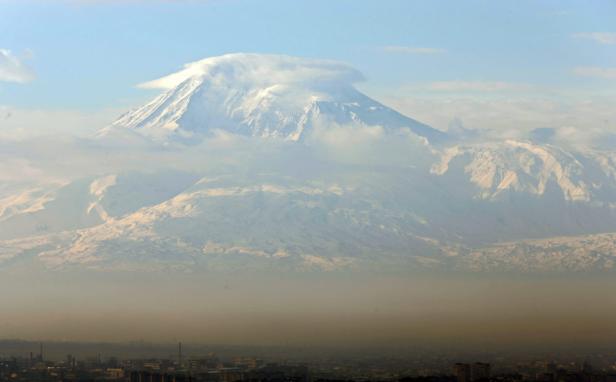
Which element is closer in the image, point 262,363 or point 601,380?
point 601,380

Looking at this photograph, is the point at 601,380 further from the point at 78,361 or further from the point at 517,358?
the point at 78,361

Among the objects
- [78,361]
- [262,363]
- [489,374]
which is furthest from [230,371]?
[489,374]

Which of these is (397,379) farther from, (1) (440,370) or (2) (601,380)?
(2) (601,380)

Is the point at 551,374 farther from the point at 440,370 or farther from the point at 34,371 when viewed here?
the point at 34,371

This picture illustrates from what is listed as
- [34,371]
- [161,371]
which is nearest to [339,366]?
[161,371]

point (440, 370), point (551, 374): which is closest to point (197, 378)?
point (440, 370)

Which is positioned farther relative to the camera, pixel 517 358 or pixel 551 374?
pixel 517 358
